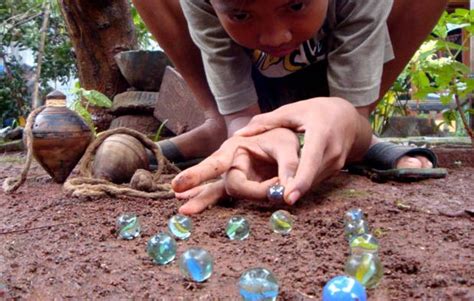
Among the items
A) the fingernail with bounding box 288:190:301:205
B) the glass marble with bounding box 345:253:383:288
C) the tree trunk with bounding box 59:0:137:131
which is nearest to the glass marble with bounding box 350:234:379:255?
the glass marble with bounding box 345:253:383:288

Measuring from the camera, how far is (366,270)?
34.3 inches

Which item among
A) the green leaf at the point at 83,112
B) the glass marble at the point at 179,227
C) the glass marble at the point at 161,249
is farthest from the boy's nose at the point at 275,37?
the green leaf at the point at 83,112

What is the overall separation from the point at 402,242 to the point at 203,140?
1.18 meters

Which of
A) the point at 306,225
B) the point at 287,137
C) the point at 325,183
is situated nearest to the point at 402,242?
the point at 306,225

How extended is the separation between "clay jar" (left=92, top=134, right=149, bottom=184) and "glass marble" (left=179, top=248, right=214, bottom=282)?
0.90 m

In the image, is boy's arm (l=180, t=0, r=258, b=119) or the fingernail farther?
boy's arm (l=180, t=0, r=258, b=119)

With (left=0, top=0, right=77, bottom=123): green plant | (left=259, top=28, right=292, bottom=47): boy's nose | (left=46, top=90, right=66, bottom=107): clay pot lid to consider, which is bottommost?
(left=0, top=0, right=77, bottom=123): green plant

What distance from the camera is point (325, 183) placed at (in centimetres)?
166

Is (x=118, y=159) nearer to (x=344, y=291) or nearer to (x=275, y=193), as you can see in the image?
(x=275, y=193)

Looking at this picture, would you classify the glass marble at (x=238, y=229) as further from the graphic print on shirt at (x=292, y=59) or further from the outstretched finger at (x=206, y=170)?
the graphic print on shirt at (x=292, y=59)

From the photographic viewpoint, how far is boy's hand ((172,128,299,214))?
1.30 metres

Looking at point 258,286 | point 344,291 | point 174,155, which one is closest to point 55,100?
point 174,155

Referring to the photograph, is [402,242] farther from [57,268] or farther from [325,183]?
[57,268]

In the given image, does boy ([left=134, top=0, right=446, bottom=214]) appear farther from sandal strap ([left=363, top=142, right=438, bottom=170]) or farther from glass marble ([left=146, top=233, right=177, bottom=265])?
glass marble ([left=146, top=233, right=177, bottom=265])
